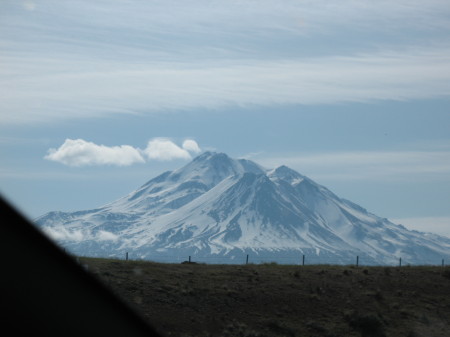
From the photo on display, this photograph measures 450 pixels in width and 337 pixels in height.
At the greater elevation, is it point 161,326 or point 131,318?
point 131,318

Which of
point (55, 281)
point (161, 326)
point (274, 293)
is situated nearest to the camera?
point (55, 281)

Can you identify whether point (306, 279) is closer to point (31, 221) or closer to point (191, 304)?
point (191, 304)

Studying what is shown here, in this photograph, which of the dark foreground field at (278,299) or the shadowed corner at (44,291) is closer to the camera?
the shadowed corner at (44,291)

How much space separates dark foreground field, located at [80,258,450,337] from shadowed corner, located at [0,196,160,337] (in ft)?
84.8

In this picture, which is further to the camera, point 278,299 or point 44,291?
point 278,299

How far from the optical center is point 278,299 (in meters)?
36.9

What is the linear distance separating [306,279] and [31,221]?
3752cm

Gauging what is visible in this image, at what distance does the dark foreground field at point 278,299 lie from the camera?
108ft

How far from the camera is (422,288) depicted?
137 ft

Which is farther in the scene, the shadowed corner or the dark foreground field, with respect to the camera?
the dark foreground field

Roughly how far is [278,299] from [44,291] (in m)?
33.5

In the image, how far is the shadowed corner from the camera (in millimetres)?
3996

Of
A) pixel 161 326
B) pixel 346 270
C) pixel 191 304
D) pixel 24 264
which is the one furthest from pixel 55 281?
pixel 346 270

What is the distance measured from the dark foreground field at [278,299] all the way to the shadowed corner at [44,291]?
25.8 meters
